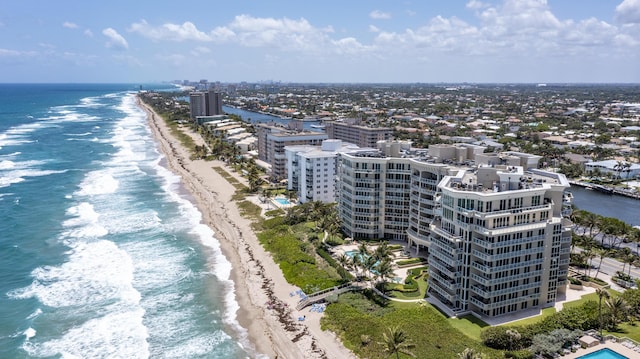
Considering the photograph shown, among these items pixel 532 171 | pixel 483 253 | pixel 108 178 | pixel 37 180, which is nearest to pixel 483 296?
pixel 483 253

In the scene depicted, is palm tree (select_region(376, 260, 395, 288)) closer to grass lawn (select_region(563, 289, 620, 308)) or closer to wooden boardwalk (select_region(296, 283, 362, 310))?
wooden boardwalk (select_region(296, 283, 362, 310))

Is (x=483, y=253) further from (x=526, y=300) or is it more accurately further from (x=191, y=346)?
(x=191, y=346)

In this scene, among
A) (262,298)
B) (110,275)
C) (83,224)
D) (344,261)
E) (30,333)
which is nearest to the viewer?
(30,333)

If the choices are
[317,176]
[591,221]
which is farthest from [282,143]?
[591,221]

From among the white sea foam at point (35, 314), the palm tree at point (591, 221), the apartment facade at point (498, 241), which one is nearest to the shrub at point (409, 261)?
the apartment facade at point (498, 241)

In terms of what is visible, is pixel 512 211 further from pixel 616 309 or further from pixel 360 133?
pixel 360 133

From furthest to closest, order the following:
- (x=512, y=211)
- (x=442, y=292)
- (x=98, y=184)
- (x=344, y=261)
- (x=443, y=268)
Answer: (x=98, y=184) → (x=344, y=261) → (x=442, y=292) → (x=443, y=268) → (x=512, y=211)
